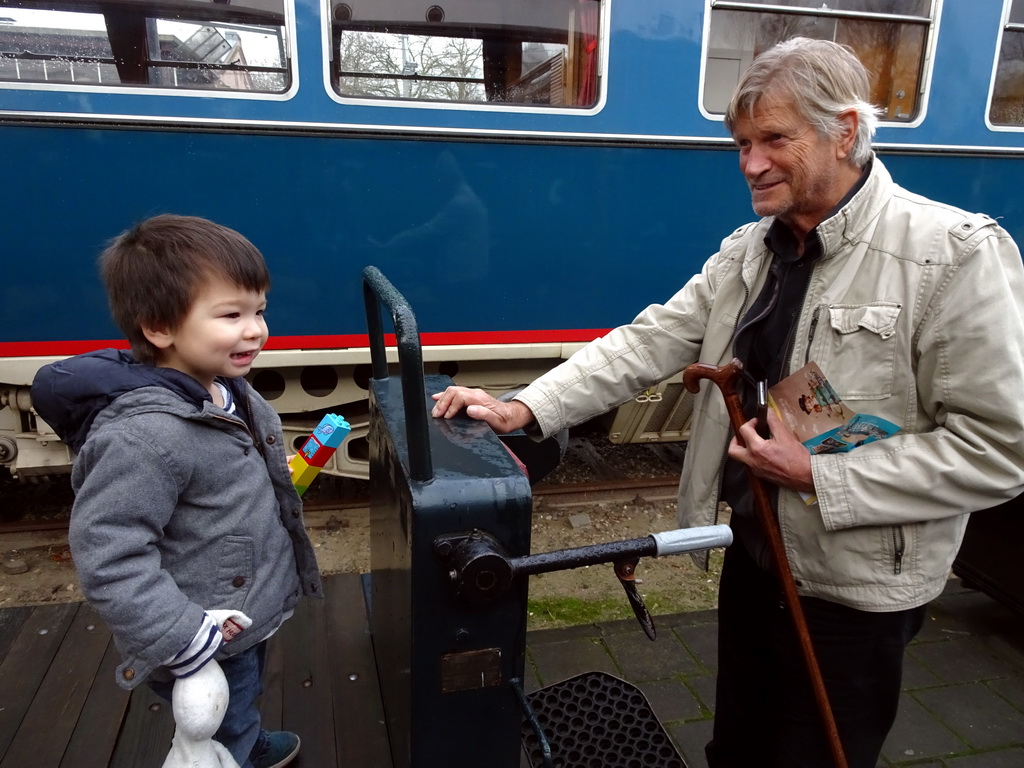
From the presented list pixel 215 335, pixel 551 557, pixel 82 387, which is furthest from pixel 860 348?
pixel 82 387

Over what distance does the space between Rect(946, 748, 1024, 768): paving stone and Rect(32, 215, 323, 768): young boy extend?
2078 mm

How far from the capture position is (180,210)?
10.7 feet

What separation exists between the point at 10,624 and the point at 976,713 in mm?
3322

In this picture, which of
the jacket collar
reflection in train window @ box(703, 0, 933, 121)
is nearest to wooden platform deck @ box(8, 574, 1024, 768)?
the jacket collar

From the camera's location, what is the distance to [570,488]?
4391mm

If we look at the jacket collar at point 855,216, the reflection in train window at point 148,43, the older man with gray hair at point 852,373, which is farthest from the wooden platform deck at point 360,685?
the reflection in train window at point 148,43

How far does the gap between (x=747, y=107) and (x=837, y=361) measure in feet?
1.86

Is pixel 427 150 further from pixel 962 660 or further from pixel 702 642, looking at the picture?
pixel 962 660

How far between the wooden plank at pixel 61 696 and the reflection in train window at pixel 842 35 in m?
3.54

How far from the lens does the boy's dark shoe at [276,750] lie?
1863 millimetres

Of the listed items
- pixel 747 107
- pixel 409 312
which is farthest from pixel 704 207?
pixel 409 312

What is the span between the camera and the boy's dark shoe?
186 cm

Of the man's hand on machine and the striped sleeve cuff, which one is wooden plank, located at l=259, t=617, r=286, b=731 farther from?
the man's hand on machine

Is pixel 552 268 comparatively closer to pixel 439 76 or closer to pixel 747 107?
pixel 439 76
